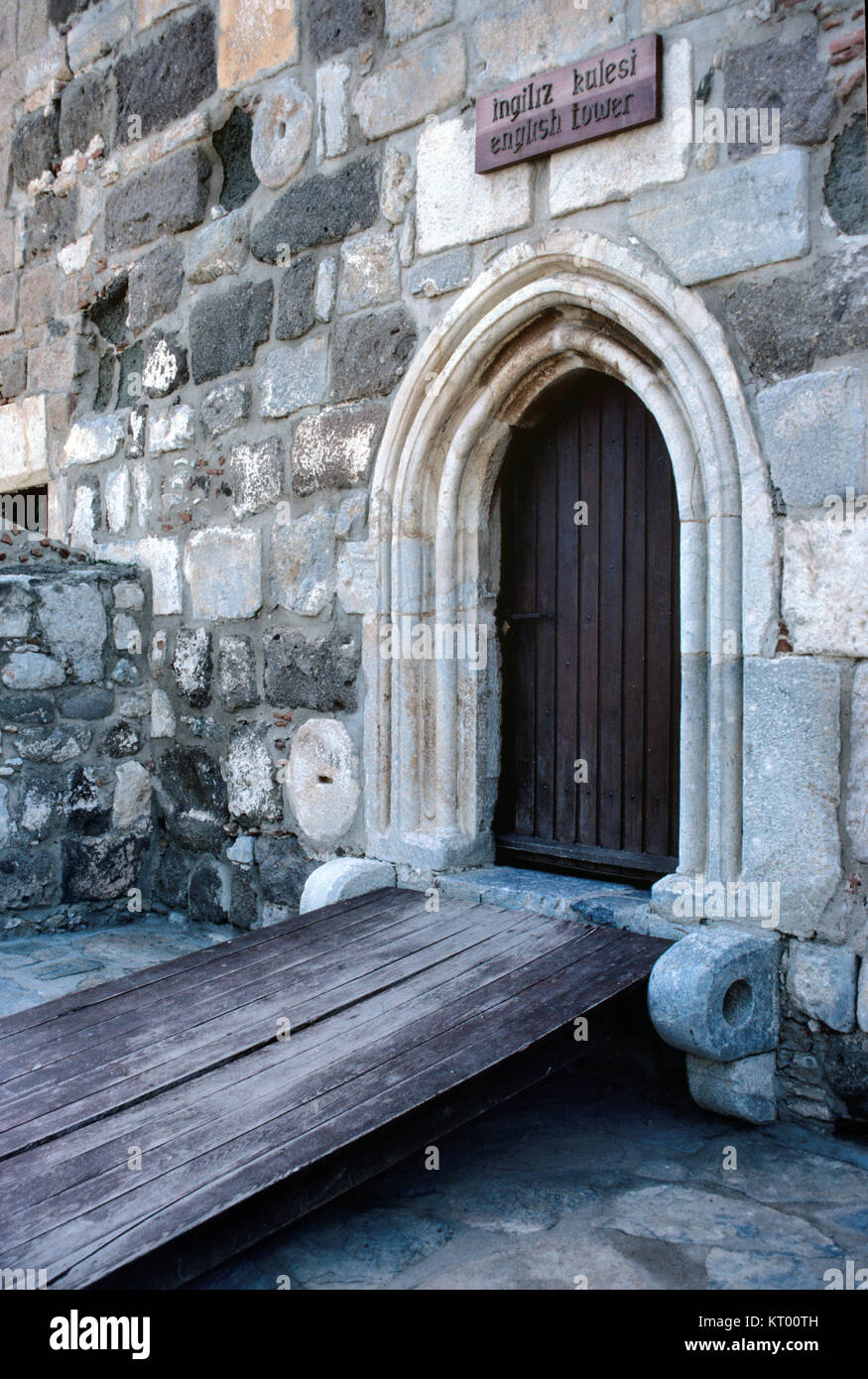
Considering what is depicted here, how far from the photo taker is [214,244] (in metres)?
4.24

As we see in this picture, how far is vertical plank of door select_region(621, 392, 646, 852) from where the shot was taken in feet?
10.7

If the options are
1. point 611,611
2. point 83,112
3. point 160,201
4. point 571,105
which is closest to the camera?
point 571,105

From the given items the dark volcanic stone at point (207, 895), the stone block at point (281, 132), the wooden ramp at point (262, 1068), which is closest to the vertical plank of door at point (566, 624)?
the wooden ramp at point (262, 1068)

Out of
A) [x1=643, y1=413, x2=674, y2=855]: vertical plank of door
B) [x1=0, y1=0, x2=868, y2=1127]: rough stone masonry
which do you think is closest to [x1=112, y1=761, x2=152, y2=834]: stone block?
[x1=0, y1=0, x2=868, y2=1127]: rough stone masonry

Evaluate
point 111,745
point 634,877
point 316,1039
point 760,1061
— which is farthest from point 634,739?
point 111,745

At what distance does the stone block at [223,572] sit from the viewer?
4086 millimetres

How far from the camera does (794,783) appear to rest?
2.64 meters

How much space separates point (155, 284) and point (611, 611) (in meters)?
2.46

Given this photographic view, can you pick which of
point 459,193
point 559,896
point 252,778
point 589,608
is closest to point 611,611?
point 589,608

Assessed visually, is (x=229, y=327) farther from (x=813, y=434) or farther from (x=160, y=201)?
(x=813, y=434)

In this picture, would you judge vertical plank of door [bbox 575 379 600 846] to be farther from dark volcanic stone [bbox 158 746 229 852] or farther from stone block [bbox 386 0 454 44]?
dark volcanic stone [bbox 158 746 229 852]

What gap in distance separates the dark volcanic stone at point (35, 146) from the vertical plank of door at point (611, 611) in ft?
10.7

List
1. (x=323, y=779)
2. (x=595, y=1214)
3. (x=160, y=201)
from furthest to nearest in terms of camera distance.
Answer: (x=160, y=201) < (x=323, y=779) < (x=595, y=1214)

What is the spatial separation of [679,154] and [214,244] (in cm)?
202
